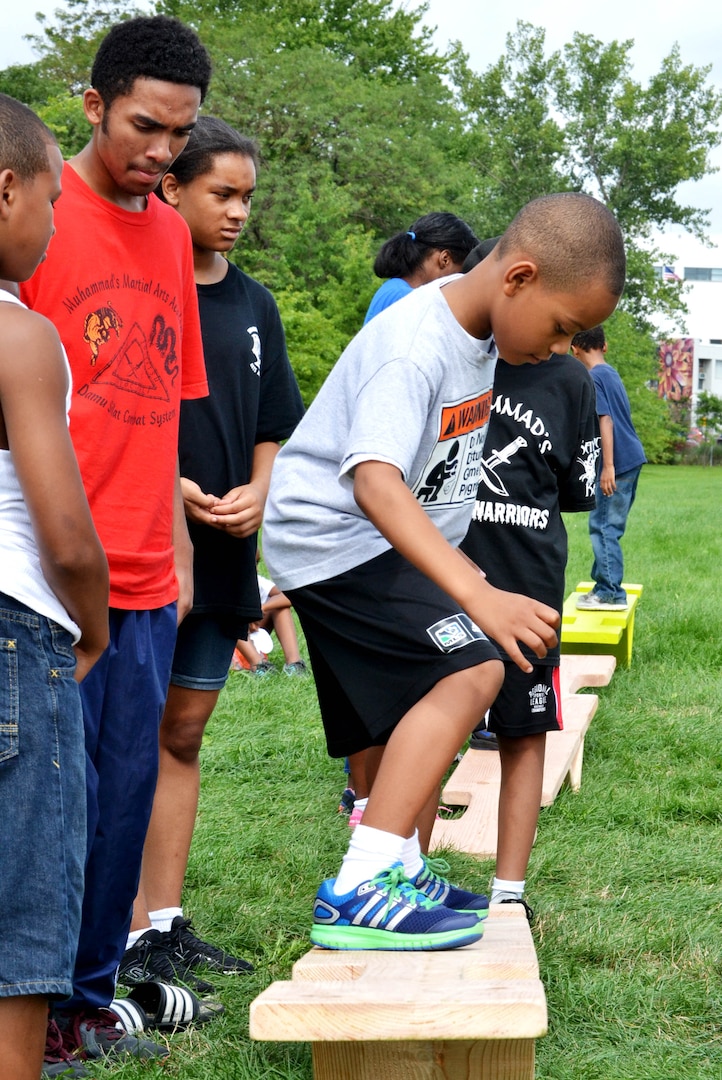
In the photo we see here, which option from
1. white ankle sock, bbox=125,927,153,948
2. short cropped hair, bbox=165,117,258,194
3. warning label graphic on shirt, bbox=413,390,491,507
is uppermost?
short cropped hair, bbox=165,117,258,194

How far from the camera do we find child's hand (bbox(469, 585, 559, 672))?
2096 millimetres

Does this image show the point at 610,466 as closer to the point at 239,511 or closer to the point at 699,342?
the point at 239,511

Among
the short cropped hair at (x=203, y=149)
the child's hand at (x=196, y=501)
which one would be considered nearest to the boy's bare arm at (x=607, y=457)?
the short cropped hair at (x=203, y=149)

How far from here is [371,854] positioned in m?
2.30

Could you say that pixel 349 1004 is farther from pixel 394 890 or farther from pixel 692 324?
pixel 692 324

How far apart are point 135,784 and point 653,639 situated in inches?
233

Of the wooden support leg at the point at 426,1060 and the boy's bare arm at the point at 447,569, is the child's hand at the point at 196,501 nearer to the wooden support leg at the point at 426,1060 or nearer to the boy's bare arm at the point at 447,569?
the boy's bare arm at the point at 447,569

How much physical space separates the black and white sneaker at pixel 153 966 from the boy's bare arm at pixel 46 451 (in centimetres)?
139

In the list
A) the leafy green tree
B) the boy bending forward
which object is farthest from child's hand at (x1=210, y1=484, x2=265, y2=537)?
the leafy green tree

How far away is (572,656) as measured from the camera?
257 inches

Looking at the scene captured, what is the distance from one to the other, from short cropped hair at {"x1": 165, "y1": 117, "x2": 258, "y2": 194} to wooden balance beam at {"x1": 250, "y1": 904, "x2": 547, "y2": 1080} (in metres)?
2.01

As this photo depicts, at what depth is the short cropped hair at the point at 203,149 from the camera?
123 inches

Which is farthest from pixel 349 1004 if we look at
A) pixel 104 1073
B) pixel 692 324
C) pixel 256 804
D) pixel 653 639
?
pixel 692 324

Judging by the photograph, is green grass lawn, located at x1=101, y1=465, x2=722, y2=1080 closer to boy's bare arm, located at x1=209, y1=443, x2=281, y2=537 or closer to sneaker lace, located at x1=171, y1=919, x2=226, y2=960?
sneaker lace, located at x1=171, y1=919, x2=226, y2=960
